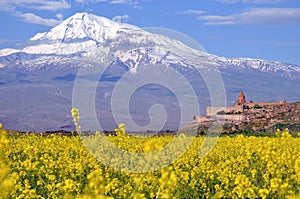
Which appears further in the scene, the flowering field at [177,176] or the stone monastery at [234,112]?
the stone monastery at [234,112]

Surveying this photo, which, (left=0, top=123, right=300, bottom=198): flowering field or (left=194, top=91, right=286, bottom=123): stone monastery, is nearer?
(left=0, top=123, right=300, bottom=198): flowering field

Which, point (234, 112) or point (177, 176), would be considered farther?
point (234, 112)

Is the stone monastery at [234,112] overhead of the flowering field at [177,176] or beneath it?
beneath

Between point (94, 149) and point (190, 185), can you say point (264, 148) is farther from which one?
point (94, 149)

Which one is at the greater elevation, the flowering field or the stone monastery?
the flowering field

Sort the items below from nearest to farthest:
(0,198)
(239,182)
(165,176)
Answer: (165,176), (0,198), (239,182)

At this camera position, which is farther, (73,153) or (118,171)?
(73,153)

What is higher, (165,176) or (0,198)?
(165,176)

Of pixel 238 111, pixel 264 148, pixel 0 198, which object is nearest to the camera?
pixel 0 198

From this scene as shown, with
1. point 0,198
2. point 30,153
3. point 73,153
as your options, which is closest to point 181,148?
point 73,153

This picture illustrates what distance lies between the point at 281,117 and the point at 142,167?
52.7 meters

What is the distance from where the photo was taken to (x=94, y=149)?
14.1 m

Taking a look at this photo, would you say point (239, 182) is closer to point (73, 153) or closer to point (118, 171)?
Result: point (118, 171)

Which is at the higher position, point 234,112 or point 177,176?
point 177,176
